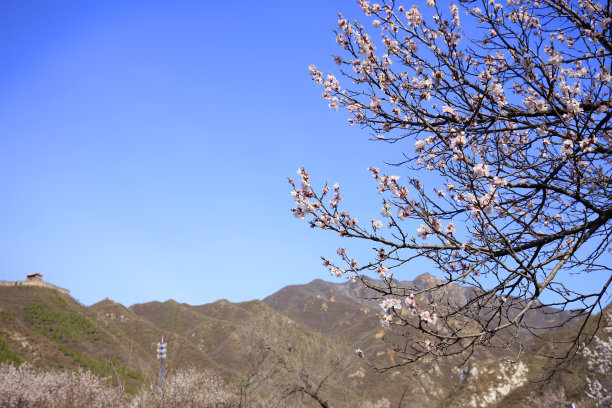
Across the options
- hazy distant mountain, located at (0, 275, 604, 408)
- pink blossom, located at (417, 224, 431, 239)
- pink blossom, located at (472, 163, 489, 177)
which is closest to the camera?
pink blossom, located at (472, 163, 489, 177)


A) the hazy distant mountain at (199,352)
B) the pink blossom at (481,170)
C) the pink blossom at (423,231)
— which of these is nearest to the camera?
the pink blossom at (481,170)

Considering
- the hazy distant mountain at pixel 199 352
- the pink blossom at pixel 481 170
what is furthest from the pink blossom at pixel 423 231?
the hazy distant mountain at pixel 199 352

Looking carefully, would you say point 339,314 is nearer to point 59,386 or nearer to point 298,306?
point 298,306

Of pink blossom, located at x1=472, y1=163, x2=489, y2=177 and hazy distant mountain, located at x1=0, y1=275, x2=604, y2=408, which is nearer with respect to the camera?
pink blossom, located at x1=472, y1=163, x2=489, y2=177

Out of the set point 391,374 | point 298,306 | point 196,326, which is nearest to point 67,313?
point 196,326

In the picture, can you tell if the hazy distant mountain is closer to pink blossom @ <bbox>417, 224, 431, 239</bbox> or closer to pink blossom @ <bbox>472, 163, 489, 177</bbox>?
pink blossom @ <bbox>417, 224, 431, 239</bbox>

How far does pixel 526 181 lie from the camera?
5750mm

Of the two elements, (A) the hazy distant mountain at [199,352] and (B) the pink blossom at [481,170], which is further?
(A) the hazy distant mountain at [199,352]

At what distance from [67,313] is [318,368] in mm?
41843

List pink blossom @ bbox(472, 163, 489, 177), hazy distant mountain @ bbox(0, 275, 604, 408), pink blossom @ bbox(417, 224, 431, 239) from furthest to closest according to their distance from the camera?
hazy distant mountain @ bbox(0, 275, 604, 408) < pink blossom @ bbox(417, 224, 431, 239) < pink blossom @ bbox(472, 163, 489, 177)

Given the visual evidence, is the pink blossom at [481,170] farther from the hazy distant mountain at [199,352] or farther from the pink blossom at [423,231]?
the hazy distant mountain at [199,352]

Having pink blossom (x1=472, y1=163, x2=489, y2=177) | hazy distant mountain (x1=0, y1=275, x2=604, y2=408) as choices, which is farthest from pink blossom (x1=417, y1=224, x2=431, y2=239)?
hazy distant mountain (x1=0, y1=275, x2=604, y2=408)

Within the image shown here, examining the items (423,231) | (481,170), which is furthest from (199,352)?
(481,170)

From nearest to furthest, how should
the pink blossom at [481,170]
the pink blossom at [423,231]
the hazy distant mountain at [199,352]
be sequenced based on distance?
the pink blossom at [481,170], the pink blossom at [423,231], the hazy distant mountain at [199,352]
